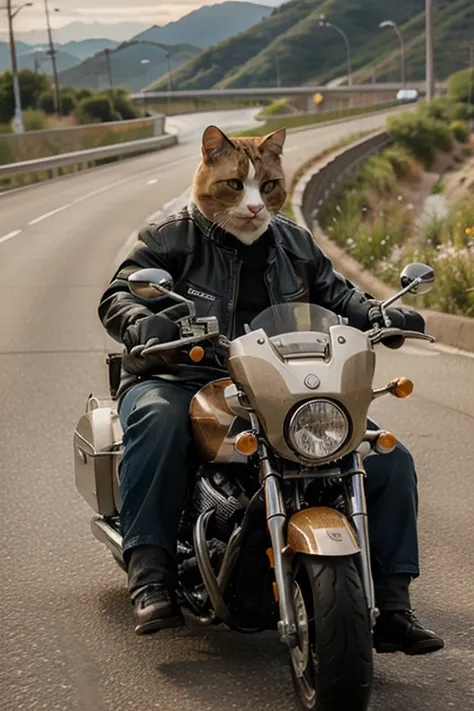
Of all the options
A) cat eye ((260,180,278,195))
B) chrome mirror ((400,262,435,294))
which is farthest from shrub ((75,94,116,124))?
chrome mirror ((400,262,435,294))

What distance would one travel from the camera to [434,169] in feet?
155

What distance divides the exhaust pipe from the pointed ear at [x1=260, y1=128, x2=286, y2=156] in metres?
1.38

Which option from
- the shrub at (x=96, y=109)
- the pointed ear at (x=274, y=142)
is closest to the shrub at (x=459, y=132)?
the shrub at (x=96, y=109)

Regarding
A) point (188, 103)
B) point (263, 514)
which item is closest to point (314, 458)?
point (263, 514)

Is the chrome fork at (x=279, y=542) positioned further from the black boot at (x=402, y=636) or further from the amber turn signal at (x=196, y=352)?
the black boot at (x=402, y=636)

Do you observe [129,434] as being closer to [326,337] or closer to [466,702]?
[326,337]

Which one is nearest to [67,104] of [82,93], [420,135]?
[82,93]

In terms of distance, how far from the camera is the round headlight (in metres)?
3.63

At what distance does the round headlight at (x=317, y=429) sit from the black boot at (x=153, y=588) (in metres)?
0.75

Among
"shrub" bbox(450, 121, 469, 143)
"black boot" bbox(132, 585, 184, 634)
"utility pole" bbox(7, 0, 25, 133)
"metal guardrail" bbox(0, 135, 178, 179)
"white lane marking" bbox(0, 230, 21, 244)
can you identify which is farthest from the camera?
"utility pole" bbox(7, 0, 25, 133)

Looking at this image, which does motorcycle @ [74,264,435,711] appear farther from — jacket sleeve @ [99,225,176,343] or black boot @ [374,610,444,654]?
jacket sleeve @ [99,225,176,343]

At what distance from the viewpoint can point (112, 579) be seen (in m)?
5.23

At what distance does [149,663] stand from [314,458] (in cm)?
109

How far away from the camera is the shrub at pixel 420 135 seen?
46.5 metres
